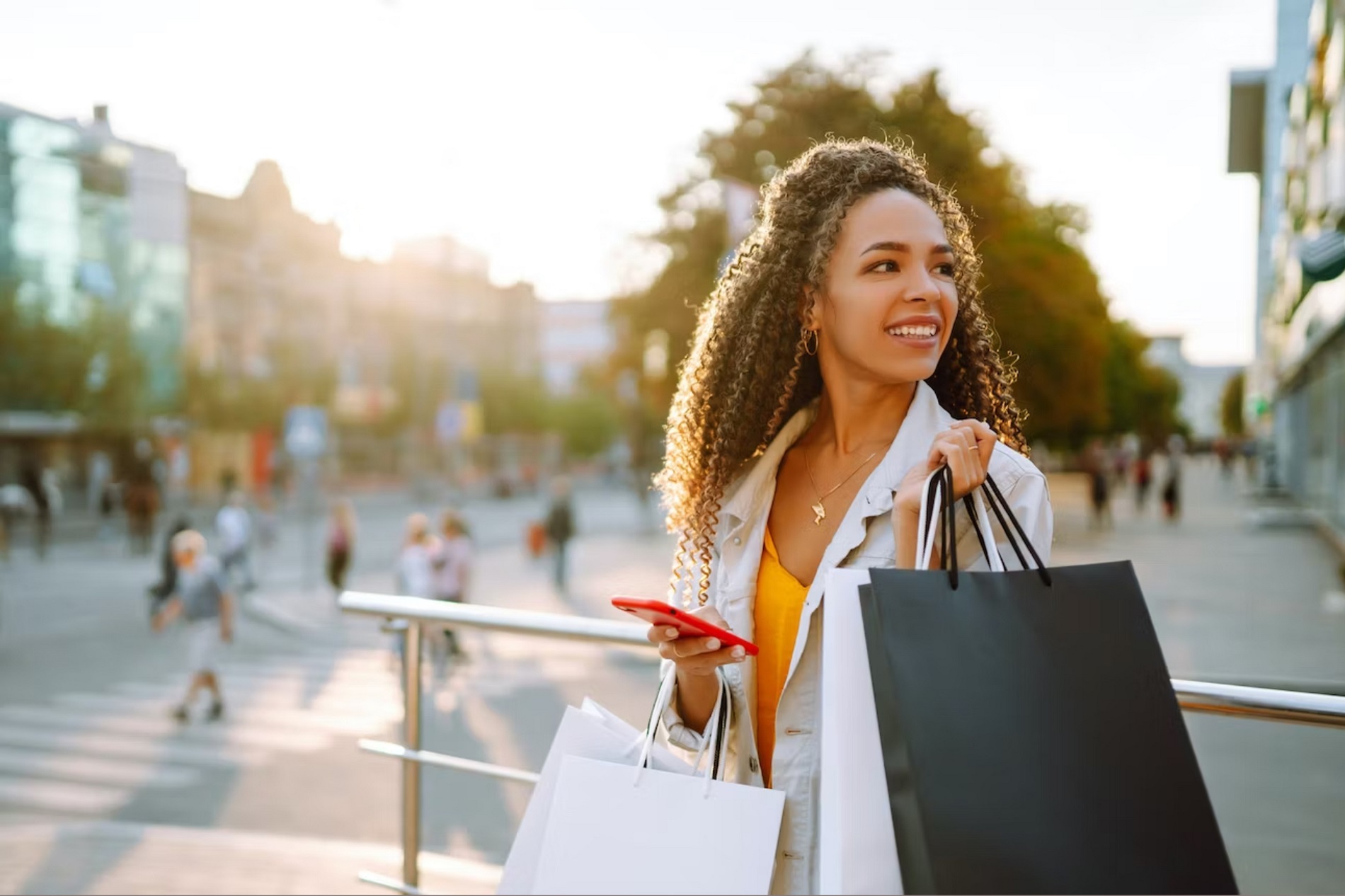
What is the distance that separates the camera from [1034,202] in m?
31.0

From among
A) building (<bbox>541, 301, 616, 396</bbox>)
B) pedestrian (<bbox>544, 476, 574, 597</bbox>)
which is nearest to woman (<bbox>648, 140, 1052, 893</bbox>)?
pedestrian (<bbox>544, 476, 574, 597</bbox>)

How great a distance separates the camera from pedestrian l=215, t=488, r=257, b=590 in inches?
599

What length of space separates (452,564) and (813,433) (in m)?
10.0

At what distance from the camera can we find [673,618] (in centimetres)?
162

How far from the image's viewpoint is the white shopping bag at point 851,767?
1383 mm

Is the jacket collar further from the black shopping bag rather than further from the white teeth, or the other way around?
the black shopping bag

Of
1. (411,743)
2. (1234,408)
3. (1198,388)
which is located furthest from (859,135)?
(1198,388)

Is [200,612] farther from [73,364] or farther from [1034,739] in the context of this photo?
[73,364]

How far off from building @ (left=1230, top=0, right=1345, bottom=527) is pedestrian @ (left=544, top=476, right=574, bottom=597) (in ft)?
35.6

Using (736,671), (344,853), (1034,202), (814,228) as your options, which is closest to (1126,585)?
(736,671)

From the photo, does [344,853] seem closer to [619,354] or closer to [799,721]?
[799,721]

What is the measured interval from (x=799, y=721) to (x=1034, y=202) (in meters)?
31.4

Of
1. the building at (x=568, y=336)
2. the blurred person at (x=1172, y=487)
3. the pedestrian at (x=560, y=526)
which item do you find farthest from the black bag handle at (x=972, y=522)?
the building at (x=568, y=336)

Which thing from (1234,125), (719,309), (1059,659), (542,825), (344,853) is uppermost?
(1234,125)
